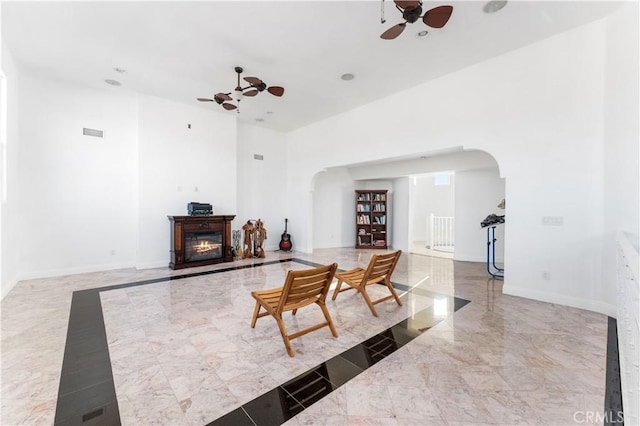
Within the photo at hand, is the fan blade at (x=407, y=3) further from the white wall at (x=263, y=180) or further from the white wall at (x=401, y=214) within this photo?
the white wall at (x=401, y=214)

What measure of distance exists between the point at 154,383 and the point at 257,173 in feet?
20.6

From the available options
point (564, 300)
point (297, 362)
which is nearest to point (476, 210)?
point (564, 300)

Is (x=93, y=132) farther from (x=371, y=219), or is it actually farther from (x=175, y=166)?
(x=371, y=219)

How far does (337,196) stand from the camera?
872cm

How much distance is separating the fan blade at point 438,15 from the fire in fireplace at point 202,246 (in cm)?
542

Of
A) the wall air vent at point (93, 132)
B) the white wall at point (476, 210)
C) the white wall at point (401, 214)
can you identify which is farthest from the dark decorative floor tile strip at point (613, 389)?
the wall air vent at point (93, 132)

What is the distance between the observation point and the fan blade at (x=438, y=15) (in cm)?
246

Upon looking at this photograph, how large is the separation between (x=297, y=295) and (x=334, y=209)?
6.26 m

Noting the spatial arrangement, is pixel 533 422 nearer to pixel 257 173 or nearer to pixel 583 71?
pixel 583 71

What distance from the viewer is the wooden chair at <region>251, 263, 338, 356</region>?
7.93ft

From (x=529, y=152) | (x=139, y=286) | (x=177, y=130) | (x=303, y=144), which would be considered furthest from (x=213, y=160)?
(x=529, y=152)

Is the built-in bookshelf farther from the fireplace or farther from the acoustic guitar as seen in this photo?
the fireplace

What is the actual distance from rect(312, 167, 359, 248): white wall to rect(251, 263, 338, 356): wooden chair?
5.60 m

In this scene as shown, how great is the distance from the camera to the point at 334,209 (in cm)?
871
